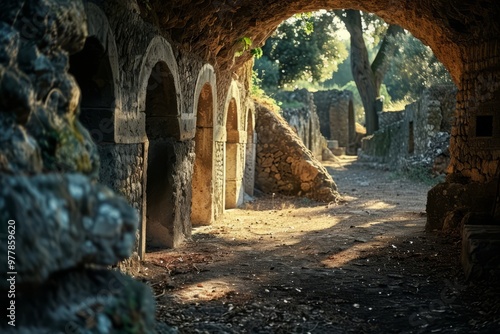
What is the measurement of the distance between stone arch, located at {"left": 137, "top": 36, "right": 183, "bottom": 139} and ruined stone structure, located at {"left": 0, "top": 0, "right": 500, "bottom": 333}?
0.02 meters

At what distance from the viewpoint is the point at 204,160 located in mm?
9344

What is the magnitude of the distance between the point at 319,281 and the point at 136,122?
2.34 m

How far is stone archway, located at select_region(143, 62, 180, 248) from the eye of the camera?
23.5ft

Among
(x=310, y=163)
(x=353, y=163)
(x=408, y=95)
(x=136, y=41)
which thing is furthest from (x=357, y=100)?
(x=136, y=41)

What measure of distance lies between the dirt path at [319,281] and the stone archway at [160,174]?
0.36 meters

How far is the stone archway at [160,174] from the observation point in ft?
23.5

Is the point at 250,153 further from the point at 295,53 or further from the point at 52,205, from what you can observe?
the point at 295,53

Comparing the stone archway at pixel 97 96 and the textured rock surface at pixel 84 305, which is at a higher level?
the stone archway at pixel 97 96

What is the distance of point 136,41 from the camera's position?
5.58m

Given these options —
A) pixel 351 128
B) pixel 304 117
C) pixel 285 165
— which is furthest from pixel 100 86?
pixel 351 128

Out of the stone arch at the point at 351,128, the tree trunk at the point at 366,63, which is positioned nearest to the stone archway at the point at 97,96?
the tree trunk at the point at 366,63

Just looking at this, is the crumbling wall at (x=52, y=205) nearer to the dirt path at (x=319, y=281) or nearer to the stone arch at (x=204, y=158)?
the dirt path at (x=319, y=281)

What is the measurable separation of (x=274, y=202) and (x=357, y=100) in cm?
4067

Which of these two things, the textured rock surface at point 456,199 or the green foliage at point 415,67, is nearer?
the textured rock surface at point 456,199
